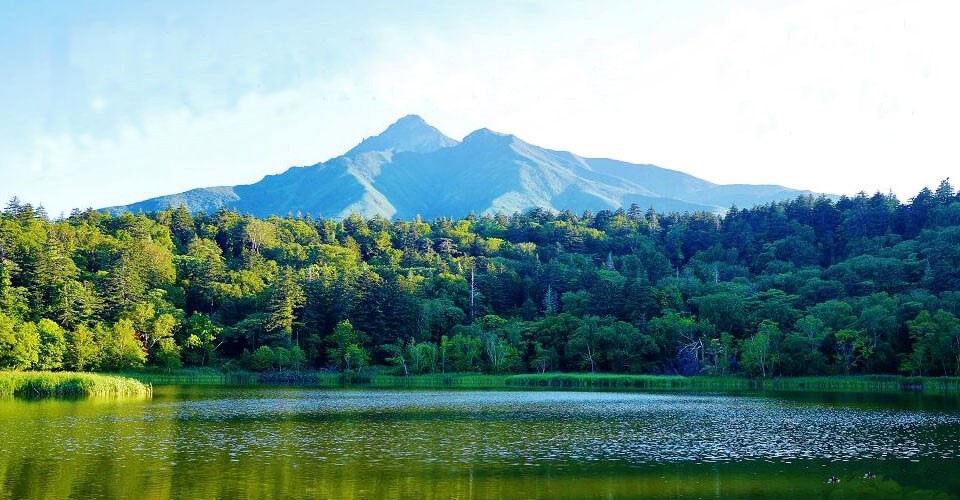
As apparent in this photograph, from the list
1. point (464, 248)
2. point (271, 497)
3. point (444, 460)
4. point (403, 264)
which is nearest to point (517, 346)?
point (403, 264)

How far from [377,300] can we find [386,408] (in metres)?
50.3

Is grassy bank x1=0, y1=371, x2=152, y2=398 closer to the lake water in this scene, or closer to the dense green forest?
the lake water

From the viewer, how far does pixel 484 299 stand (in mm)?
111375

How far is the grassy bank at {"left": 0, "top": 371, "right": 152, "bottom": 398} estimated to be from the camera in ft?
171

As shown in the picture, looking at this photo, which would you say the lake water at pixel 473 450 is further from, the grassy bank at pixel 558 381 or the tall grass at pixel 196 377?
the tall grass at pixel 196 377

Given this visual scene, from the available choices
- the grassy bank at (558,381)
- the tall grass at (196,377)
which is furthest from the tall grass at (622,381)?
the tall grass at (196,377)

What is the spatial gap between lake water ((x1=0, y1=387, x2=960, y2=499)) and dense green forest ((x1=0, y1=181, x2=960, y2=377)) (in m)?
26.7

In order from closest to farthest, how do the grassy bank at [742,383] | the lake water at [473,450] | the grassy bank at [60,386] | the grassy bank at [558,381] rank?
the lake water at [473,450]
the grassy bank at [60,386]
the grassy bank at [742,383]
the grassy bank at [558,381]

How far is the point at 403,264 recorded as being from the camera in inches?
4926

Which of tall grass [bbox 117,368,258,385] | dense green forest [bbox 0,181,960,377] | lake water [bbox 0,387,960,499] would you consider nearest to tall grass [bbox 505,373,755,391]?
dense green forest [bbox 0,181,960,377]

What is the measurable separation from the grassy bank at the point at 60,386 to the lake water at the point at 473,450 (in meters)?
5.84

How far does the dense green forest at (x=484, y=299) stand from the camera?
7331 cm

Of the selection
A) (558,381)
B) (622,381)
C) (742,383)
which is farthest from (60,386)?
(742,383)

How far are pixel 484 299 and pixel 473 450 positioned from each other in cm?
8222
